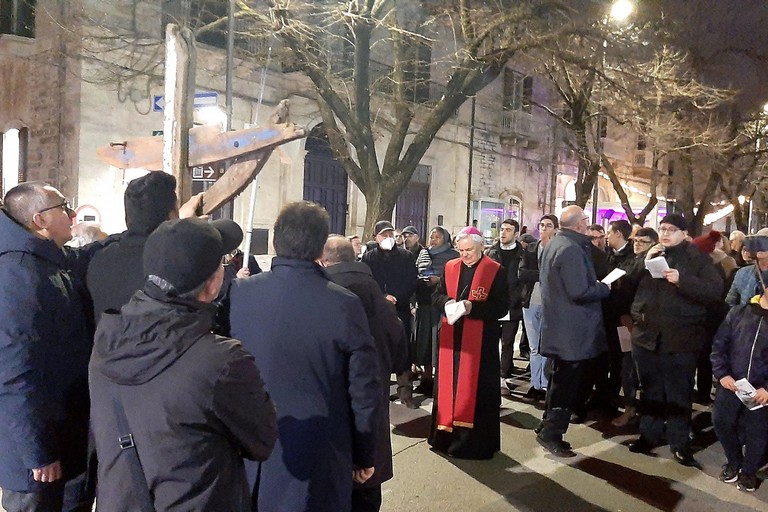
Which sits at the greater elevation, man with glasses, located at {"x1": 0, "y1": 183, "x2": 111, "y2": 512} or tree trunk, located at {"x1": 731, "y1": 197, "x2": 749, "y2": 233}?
tree trunk, located at {"x1": 731, "y1": 197, "x2": 749, "y2": 233}

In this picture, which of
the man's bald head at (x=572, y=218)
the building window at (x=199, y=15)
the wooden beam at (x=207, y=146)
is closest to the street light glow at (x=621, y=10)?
the building window at (x=199, y=15)

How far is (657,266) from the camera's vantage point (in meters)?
5.26

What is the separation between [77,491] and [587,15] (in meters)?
11.0

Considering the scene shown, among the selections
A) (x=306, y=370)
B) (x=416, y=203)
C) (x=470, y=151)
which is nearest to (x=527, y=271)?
(x=306, y=370)

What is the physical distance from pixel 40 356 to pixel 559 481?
3.90 metres

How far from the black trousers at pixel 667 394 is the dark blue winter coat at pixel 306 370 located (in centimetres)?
363

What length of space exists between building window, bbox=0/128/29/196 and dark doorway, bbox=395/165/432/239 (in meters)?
9.31

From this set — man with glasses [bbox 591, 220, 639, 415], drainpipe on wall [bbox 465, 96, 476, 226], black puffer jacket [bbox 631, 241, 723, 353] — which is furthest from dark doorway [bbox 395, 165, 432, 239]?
black puffer jacket [bbox 631, 241, 723, 353]

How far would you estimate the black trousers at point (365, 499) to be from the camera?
3420mm

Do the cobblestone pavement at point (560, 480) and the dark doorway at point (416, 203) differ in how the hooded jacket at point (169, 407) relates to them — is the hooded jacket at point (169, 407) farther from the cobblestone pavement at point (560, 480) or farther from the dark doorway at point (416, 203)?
the dark doorway at point (416, 203)

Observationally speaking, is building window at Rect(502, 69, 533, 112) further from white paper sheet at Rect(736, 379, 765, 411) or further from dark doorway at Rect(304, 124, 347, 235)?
white paper sheet at Rect(736, 379, 765, 411)

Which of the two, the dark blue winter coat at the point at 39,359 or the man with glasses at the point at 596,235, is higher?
the man with glasses at the point at 596,235

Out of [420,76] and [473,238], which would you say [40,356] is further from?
[420,76]

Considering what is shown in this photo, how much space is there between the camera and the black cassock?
5516mm
